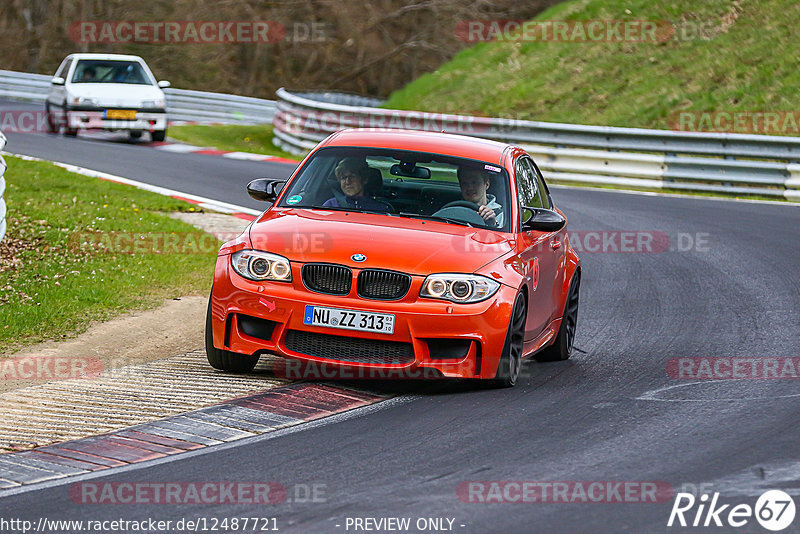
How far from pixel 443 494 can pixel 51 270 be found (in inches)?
269

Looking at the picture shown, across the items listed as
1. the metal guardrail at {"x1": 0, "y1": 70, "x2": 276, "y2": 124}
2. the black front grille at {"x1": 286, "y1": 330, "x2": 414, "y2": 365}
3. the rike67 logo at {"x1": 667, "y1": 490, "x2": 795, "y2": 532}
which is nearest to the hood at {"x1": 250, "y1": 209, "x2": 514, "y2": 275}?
the black front grille at {"x1": 286, "y1": 330, "x2": 414, "y2": 365}

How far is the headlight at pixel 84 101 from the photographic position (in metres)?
25.5

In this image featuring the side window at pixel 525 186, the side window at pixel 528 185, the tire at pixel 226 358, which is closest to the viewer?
the tire at pixel 226 358

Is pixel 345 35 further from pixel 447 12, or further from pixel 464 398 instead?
pixel 464 398

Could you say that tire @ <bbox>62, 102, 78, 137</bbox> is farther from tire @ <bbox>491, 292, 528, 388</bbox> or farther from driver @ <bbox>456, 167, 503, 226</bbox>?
tire @ <bbox>491, 292, 528, 388</bbox>

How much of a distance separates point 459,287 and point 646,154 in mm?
15717

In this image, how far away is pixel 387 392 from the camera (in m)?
7.79

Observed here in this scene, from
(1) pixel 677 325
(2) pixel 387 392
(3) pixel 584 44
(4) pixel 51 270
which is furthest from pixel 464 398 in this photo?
(3) pixel 584 44

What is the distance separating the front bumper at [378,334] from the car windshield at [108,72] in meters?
19.7

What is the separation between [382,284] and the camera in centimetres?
758

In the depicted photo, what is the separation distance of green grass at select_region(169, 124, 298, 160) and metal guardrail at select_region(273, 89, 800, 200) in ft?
10.7

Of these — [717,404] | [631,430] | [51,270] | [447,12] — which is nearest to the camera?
[631,430]

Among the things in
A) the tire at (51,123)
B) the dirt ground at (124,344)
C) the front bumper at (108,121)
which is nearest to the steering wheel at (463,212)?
the dirt ground at (124,344)

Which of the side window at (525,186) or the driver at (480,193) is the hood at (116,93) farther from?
the driver at (480,193)
